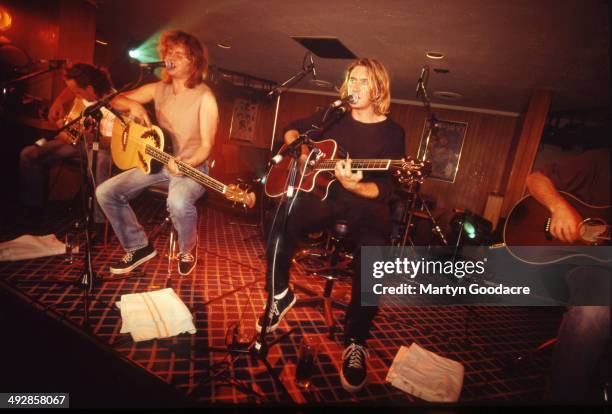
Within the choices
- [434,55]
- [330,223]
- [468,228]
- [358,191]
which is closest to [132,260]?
[330,223]

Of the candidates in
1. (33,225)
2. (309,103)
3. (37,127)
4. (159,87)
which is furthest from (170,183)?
(309,103)

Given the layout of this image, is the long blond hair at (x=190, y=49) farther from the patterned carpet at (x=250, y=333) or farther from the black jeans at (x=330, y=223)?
the patterned carpet at (x=250, y=333)

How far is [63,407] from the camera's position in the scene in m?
1.52

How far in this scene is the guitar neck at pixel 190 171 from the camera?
9.70 ft

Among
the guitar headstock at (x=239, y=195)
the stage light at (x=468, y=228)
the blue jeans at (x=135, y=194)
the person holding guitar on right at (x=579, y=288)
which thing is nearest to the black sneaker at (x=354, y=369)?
the person holding guitar on right at (x=579, y=288)

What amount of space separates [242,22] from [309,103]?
6.65m

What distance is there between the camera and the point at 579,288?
6.51 ft

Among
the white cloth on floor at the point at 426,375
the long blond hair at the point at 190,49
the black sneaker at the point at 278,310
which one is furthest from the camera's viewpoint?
the long blond hair at the point at 190,49

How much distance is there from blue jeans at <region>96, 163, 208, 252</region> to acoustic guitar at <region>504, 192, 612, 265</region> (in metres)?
2.91

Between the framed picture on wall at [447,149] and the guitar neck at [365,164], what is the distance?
8103 millimetres

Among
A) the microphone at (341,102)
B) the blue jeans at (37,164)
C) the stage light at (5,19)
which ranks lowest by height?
the blue jeans at (37,164)

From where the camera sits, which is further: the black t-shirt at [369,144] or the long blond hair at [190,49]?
the long blond hair at [190,49]

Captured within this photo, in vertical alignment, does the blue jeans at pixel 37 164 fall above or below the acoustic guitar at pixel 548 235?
below

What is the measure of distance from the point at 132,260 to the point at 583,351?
12.2 ft
